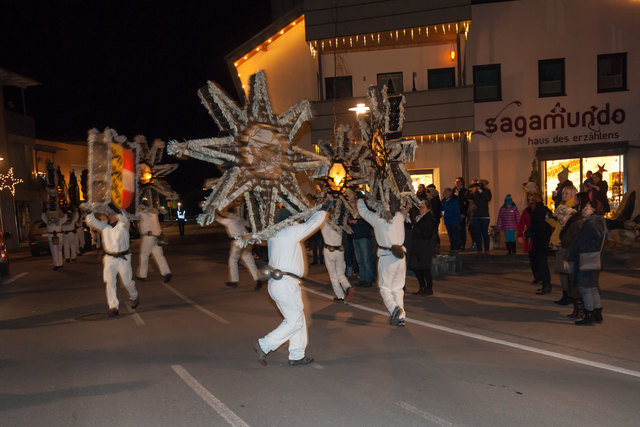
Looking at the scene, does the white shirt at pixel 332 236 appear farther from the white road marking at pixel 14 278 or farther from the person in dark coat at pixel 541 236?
the white road marking at pixel 14 278

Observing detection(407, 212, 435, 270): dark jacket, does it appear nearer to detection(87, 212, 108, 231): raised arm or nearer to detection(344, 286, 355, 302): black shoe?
detection(344, 286, 355, 302): black shoe

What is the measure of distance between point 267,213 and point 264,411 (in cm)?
236

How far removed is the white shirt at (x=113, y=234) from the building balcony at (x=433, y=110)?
10.6 meters

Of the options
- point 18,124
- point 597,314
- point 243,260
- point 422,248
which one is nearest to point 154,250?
point 243,260

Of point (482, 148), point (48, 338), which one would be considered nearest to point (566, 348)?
point (48, 338)

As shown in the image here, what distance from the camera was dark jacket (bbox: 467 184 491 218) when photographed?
1349cm

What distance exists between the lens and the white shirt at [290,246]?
6156 millimetres

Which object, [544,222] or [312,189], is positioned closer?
[544,222]

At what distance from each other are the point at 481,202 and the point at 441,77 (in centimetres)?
890

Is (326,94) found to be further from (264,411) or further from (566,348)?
(264,411)

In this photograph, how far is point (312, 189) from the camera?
21.6 m

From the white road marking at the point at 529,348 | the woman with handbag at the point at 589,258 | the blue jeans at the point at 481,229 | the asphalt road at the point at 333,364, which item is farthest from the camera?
the blue jeans at the point at 481,229

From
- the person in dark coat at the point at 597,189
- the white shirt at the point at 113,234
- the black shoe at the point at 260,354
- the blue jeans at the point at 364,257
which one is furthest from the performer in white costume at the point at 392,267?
the person in dark coat at the point at 597,189

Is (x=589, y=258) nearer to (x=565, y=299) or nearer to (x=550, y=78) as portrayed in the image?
(x=565, y=299)
